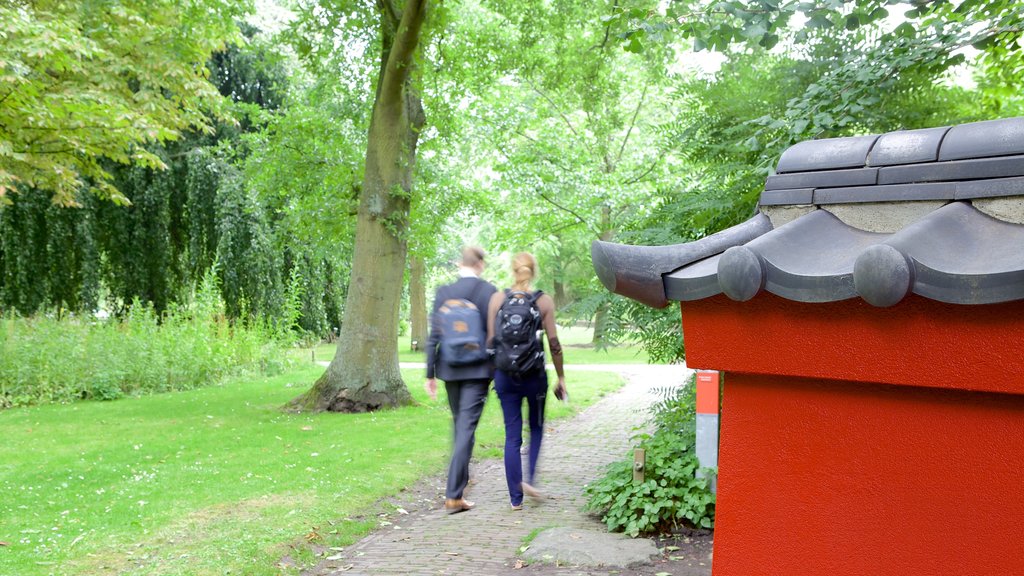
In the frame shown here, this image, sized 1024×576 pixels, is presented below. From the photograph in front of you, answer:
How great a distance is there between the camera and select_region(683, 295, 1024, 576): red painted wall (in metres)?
2.37

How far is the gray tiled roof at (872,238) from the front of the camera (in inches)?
87.7

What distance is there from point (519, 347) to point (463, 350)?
46 centimetres

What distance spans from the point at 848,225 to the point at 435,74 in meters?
12.7

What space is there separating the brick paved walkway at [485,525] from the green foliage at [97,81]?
348 inches

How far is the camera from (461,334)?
22.5 ft

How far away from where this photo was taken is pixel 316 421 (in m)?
12.4

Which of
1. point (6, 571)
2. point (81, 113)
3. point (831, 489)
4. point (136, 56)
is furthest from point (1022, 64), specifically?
point (136, 56)

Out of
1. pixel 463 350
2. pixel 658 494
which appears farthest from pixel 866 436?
pixel 463 350

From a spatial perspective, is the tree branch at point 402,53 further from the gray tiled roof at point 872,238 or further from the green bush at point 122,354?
the gray tiled roof at point 872,238

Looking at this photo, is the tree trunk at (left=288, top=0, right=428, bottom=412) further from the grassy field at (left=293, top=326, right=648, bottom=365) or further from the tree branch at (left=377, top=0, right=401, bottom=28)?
the grassy field at (left=293, top=326, right=648, bottom=365)

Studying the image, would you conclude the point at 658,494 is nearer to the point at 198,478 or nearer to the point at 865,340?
the point at 865,340

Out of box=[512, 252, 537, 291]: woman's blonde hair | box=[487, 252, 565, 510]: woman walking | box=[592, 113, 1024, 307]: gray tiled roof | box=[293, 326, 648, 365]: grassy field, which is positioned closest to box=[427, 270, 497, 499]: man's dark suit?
box=[487, 252, 565, 510]: woman walking

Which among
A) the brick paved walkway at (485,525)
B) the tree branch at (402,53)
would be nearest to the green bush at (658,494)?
the brick paved walkway at (485,525)

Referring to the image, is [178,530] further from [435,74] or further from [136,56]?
[136,56]
